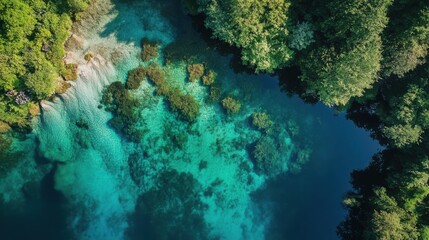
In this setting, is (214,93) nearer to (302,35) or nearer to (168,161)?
(168,161)

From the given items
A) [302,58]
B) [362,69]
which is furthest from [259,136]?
[362,69]

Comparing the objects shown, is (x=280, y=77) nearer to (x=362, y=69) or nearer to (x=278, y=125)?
(x=278, y=125)

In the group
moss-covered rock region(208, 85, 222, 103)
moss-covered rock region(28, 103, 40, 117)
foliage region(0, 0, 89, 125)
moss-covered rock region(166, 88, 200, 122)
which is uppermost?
moss-covered rock region(208, 85, 222, 103)

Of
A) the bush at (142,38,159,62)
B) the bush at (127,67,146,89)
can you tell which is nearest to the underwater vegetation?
the bush at (127,67,146,89)

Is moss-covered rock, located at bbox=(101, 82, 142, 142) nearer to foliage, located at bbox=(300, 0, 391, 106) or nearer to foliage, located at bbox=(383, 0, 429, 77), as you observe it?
foliage, located at bbox=(300, 0, 391, 106)

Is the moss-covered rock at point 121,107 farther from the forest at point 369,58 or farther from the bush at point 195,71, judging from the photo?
the forest at point 369,58

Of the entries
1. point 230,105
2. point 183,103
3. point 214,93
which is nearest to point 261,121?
point 230,105

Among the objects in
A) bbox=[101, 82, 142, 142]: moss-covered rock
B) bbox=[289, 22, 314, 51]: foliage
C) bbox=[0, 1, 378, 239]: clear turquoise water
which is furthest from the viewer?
bbox=[101, 82, 142, 142]: moss-covered rock
